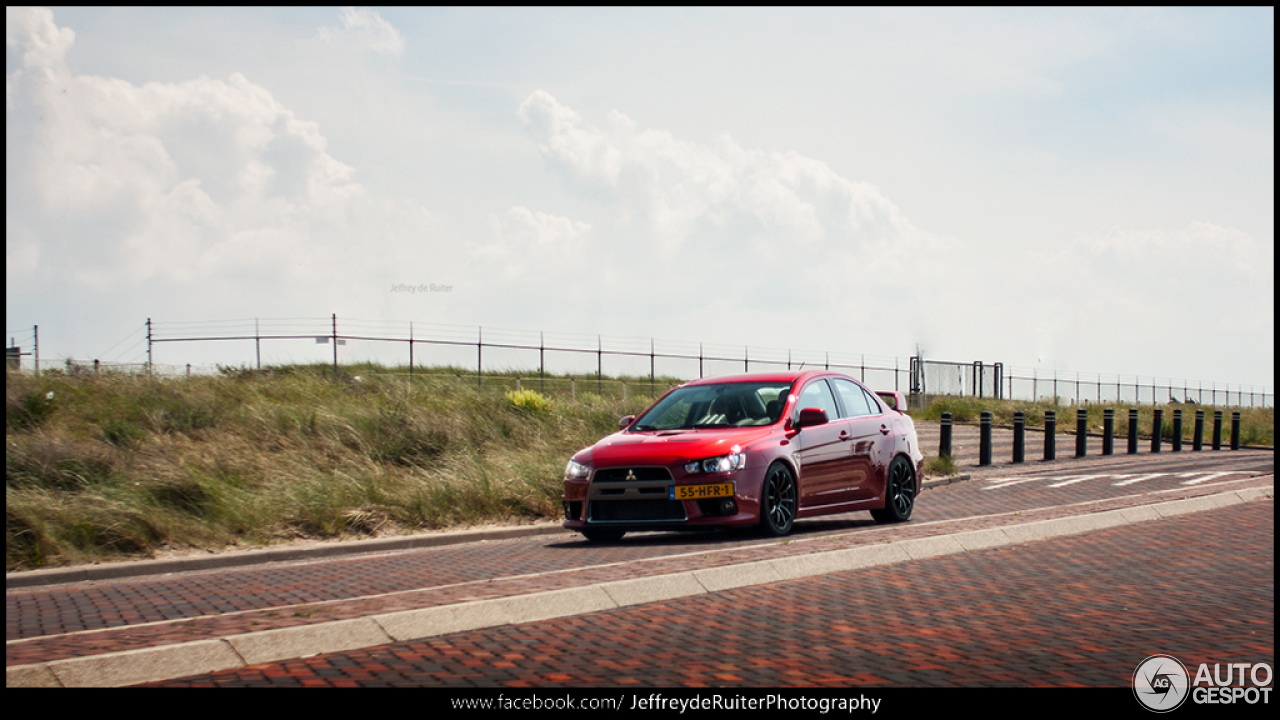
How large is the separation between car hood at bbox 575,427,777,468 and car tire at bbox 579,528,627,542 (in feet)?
2.17

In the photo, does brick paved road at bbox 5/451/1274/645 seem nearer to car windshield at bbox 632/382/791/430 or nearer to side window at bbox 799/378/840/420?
car windshield at bbox 632/382/791/430

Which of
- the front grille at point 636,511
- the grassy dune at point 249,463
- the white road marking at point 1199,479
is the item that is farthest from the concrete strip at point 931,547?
the white road marking at point 1199,479

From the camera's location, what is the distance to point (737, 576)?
26.4 feet

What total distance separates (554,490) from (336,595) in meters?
6.21

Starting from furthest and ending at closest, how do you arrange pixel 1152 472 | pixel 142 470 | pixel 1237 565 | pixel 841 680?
pixel 1152 472 → pixel 142 470 → pixel 1237 565 → pixel 841 680

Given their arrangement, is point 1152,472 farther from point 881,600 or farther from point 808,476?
point 881,600

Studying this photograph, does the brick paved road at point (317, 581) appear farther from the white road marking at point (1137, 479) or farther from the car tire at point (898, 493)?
the white road marking at point (1137, 479)

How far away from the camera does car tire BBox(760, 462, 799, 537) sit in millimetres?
10719

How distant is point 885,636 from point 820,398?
617 cm

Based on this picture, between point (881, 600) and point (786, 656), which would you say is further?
point (881, 600)

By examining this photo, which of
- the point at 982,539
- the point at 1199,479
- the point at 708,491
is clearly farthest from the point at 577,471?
Result: the point at 1199,479

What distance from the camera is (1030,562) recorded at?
9.21 m

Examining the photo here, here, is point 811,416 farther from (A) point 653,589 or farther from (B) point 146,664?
(B) point 146,664

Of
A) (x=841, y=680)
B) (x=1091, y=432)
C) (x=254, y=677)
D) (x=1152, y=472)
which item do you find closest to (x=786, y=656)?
(x=841, y=680)
